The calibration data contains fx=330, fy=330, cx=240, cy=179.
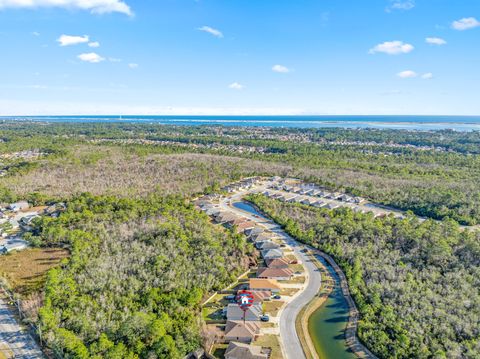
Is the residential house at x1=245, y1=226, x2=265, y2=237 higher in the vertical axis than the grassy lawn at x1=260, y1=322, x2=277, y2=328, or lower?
higher

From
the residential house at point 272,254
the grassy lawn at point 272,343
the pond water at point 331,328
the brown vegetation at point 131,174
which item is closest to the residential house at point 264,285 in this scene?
the pond water at point 331,328

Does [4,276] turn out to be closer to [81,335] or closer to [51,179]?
[81,335]

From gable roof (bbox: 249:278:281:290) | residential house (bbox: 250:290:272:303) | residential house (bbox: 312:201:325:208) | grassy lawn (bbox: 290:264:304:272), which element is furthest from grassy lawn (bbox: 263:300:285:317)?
residential house (bbox: 312:201:325:208)

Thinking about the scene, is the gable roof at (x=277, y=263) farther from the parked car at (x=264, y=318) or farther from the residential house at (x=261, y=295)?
the parked car at (x=264, y=318)

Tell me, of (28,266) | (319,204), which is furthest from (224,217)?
(28,266)

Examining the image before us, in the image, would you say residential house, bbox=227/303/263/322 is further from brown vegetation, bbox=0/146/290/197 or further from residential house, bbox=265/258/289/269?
brown vegetation, bbox=0/146/290/197
